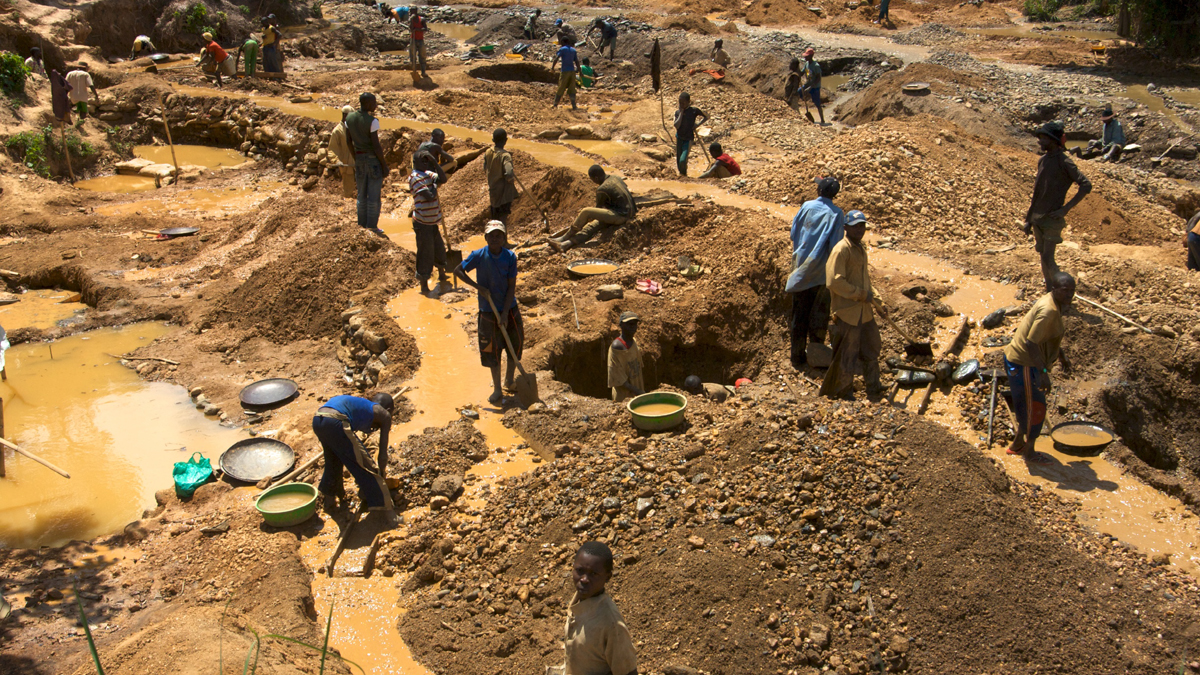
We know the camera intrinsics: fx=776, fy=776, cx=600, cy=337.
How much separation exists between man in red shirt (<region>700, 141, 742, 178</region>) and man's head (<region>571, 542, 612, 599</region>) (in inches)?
410

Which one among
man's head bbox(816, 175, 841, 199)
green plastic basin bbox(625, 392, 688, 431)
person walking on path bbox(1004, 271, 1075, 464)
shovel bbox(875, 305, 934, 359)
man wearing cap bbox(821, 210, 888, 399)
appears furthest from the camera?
shovel bbox(875, 305, 934, 359)

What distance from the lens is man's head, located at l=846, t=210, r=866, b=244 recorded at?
6.09 m

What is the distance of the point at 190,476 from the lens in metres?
6.29

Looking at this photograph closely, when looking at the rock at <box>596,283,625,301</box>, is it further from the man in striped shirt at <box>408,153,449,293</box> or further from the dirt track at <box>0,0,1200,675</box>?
the man in striped shirt at <box>408,153,449,293</box>

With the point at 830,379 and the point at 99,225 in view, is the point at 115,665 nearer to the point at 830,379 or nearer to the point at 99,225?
the point at 830,379

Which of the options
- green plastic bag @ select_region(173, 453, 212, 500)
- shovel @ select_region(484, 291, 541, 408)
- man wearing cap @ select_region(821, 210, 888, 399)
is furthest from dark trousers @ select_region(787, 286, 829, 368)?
green plastic bag @ select_region(173, 453, 212, 500)

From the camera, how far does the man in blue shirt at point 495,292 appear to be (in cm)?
663

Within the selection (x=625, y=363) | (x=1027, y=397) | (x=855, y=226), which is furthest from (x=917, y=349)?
(x=625, y=363)

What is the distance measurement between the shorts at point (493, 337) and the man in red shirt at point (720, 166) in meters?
6.74

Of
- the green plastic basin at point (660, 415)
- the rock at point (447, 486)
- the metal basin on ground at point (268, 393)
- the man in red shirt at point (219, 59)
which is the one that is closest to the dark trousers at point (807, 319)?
the green plastic basin at point (660, 415)

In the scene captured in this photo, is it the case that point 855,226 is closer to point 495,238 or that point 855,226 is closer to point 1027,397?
point 1027,397

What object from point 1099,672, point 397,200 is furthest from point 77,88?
point 1099,672

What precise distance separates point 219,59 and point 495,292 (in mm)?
16124

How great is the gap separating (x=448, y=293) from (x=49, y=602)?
16.9 ft
